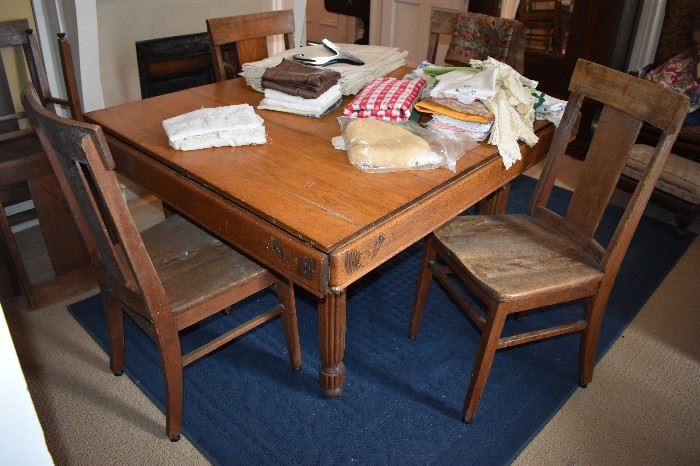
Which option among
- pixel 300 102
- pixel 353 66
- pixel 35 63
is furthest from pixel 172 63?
pixel 300 102

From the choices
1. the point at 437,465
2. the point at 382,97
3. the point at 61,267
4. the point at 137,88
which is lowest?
the point at 437,465

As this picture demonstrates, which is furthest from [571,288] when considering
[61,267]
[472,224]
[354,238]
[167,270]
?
[61,267]

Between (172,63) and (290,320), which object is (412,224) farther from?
(172,63)

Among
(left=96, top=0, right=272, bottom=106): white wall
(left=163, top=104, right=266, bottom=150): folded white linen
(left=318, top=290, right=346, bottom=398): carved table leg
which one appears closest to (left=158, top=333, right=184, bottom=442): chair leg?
(left=318, top=290, right=346, bottom=398): carved table leg

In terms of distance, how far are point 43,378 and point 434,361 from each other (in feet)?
4.30

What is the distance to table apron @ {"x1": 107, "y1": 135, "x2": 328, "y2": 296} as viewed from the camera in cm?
123

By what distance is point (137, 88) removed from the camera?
9.93 feet

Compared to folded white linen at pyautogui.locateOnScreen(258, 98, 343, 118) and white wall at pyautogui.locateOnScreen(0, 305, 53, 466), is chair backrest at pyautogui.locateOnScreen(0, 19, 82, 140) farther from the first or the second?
white wall at pyautogui.locateOnScreen(0, 305, 53, 466)

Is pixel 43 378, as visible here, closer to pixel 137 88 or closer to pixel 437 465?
pixel 437 465

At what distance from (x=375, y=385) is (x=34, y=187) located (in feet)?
4.67

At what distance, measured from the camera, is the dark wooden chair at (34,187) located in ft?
6.72

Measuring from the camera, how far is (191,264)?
1653mm

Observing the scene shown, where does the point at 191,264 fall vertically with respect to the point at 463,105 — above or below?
below

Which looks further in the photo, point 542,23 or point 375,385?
point 542,23
